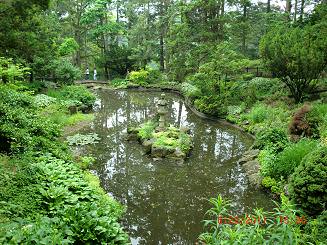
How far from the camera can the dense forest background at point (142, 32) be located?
12.5 meters

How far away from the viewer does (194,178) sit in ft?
33.5

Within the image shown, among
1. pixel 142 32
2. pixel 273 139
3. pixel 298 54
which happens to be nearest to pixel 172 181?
pixel 273 139

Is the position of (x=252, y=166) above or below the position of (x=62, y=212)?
below

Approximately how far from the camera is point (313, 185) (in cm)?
621

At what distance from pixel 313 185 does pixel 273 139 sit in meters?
5.14

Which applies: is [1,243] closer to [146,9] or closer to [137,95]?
[137,95]

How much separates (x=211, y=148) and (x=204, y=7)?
13.2m

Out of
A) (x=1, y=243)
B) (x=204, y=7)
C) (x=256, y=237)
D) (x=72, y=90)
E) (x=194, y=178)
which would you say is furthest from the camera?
(x=204, y=7)

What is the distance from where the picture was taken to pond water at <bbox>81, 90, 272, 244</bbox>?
24.7ft

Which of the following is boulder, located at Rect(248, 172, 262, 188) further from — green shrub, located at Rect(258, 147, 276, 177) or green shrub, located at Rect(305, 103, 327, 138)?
green shrub, located at Rect(305, 103, 327, 138)

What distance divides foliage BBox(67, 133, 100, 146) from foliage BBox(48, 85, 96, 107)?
6.05m

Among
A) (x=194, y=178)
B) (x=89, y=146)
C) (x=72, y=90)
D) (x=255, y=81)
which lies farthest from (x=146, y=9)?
(x=194, y=178)

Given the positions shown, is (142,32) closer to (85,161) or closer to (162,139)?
(162,139)

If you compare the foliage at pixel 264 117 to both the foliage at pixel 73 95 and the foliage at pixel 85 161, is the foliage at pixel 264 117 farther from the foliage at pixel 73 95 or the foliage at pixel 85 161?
the foliage at pixel 73 95
